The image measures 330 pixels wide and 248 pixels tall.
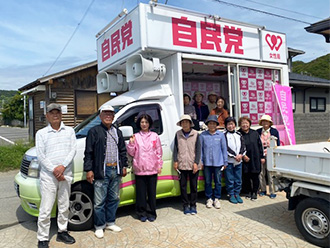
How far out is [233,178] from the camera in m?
5.27

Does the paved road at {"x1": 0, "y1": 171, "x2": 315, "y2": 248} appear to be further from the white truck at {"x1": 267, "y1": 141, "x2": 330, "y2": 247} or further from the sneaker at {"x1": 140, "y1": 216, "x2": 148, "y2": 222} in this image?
the white truck at {"x1": 267, "y1": 141, "x2": 330, "y2": 247}

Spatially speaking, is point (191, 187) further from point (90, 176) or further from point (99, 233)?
point (90, 176)

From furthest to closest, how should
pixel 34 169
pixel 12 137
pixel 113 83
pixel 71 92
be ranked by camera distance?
pixel 12 137, pixel 71 92, pixel 113 83, pixel 34 169

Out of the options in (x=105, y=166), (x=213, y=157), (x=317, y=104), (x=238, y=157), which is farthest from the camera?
(x=317, y=104)

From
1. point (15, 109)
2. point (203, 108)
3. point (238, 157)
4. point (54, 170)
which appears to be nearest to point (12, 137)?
point (203, 108)

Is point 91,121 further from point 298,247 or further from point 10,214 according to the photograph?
point 298,247

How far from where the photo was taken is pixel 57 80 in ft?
38.2

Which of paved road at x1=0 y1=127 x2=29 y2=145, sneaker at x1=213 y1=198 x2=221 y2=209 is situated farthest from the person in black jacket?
paved road at x1=0 y1=127 x2=29 y2=145

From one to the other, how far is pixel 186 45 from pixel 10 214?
4.38 m

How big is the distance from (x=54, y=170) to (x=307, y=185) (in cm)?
316

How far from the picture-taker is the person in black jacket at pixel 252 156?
5.33m

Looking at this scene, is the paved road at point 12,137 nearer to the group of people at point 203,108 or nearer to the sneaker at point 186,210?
the group of people at point 203,108

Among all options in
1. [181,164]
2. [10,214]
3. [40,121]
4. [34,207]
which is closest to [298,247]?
[181,164]

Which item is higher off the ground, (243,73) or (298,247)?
(243,73)
